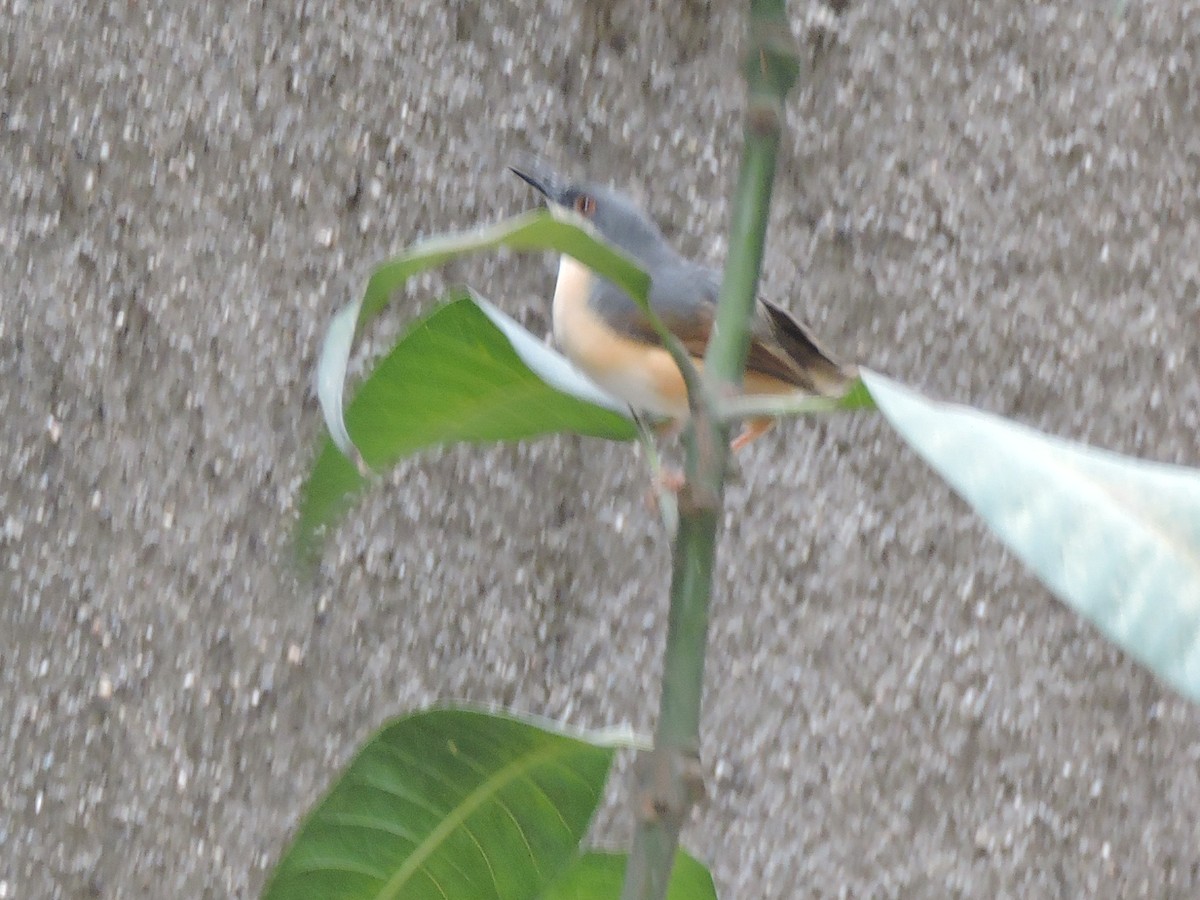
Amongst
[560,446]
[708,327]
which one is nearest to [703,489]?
[708,327]

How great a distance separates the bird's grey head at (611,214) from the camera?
2.91 ft

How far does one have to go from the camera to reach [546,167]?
3.50 ft

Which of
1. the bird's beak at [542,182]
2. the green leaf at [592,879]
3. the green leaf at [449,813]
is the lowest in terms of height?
the green leaf at [592,879]

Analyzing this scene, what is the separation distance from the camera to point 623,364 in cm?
80

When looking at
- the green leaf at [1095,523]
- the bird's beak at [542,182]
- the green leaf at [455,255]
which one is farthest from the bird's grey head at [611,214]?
the green leaf at [1095,523]

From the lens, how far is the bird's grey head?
89 centimetres

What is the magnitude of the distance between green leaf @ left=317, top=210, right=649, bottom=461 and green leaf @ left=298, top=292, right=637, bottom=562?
0.07 meters

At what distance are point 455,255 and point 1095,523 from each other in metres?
0.20

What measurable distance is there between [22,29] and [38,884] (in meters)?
0.67

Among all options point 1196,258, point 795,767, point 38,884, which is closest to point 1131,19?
point 1196,258

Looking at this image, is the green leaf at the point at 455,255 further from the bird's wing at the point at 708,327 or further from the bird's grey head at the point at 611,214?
the bird's grey head at the point at 611,214

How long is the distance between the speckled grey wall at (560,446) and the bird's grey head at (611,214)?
13 cm

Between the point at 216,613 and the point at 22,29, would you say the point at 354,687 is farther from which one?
the point at 22,29

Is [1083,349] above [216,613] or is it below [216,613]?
above
